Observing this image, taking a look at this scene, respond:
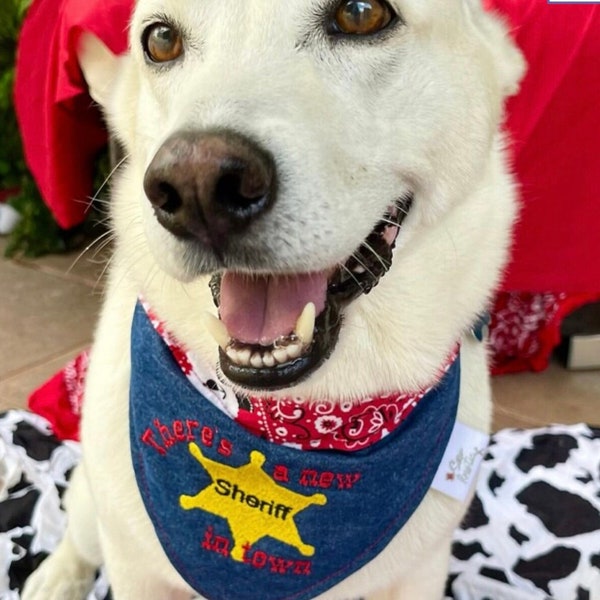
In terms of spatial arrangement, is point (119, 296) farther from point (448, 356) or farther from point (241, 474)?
point (448, 356)

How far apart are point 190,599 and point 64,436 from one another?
0.76 m

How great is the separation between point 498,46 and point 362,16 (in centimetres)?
37

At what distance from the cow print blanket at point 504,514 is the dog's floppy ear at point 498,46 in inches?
42.4

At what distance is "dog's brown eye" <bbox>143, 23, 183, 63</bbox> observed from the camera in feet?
3.71

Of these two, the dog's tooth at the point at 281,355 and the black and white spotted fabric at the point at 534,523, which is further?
the black and white spotted fabric at the point at 534,523

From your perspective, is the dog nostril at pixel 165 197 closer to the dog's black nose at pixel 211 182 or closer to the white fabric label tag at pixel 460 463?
the dog's black nose at pixel 211 182

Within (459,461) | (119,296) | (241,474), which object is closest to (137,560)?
(241,474)

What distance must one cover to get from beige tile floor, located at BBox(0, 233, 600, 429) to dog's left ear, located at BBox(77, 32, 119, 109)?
64cm

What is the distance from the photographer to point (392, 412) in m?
1.31

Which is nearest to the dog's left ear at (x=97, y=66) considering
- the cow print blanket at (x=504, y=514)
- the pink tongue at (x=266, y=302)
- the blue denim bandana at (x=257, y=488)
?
the blue denim bandana at (x=257, y=488)

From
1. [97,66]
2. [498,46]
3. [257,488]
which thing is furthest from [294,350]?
[97,66]

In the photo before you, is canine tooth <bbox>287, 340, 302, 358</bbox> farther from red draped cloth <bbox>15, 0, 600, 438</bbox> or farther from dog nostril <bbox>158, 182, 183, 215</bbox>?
red draped cloth <bbox>15, 0, 600, 438</bbox>

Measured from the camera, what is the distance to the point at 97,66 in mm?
1624

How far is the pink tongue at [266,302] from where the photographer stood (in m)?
1.00
